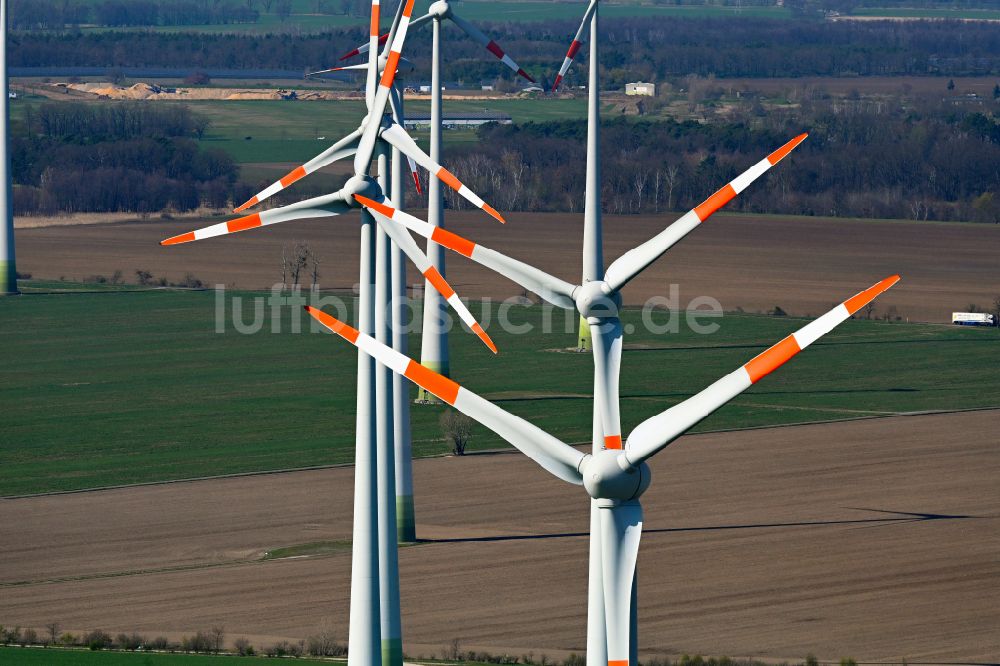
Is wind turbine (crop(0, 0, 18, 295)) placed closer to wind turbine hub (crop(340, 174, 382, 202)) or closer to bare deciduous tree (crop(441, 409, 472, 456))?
bare deciduous tree (crop(441, 409, 472, 456))

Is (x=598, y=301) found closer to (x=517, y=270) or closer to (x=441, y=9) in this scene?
(x=517, y=270)

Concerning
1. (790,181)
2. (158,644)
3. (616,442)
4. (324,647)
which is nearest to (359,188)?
(324,647)

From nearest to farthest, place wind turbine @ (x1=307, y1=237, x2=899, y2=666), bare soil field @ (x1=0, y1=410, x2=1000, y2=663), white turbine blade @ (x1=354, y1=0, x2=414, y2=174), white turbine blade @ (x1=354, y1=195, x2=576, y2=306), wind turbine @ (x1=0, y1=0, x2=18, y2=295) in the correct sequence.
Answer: wind turbine @ (x1=307, y1=237, x2=899, y2=666)
white turbine blade @ (x1=354, y1=195, x2=576, y2=306)
white turbine blade @ (x1=354, y1=0, x2=414, y2=174)
bare soil field @ (x1=0, y1=410, x2=1000, y2=663)
wind turbine @ (x1=0, y1=0, x2=18, y2=295)

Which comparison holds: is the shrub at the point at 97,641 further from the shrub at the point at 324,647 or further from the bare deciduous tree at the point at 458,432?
the bare deciduous tree at the point at 458,432

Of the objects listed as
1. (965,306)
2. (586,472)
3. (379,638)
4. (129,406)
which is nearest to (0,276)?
(129,406)

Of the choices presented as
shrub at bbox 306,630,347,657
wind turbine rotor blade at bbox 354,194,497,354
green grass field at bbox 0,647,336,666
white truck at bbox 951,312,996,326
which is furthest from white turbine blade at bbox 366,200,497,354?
white truck at bbox 951,312,996,326

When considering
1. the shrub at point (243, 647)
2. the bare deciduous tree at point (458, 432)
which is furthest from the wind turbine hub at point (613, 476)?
the bare deciduous tree at point (458, 432)
